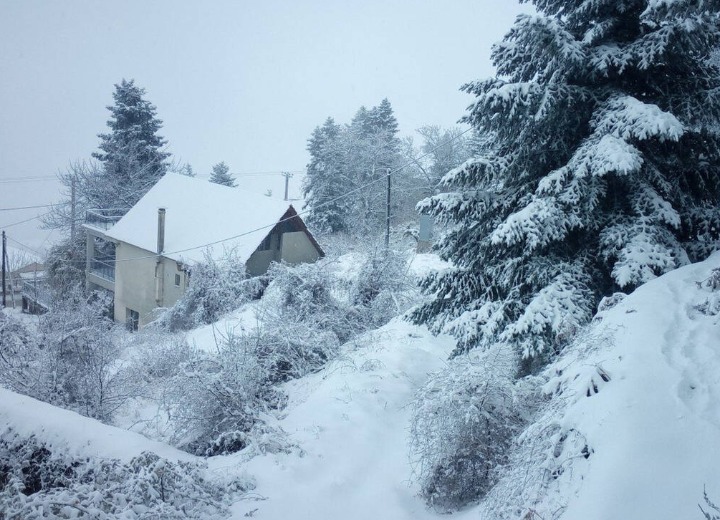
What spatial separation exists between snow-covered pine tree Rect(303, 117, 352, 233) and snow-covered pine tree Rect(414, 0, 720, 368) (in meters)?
26.9

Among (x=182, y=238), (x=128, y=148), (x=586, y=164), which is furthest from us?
(x=128, y=148)

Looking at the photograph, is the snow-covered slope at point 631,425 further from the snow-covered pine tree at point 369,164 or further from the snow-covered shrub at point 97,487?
the snow-covered pine tree at point 369,164

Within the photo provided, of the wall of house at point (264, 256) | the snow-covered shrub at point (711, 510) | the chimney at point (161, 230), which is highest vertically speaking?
the chimney at point (161, 230)

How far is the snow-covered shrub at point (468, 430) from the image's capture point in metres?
5.36

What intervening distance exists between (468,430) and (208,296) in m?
17.4

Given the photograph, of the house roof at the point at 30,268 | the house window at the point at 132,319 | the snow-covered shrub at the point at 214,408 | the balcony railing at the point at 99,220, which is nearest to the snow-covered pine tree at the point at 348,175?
the balcony railing at the point at 99,220

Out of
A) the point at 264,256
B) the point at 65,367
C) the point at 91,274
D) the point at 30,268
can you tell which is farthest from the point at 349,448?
the point at 30,268

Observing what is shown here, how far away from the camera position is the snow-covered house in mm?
24266

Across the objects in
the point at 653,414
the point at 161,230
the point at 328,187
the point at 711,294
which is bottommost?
the point at 653,414

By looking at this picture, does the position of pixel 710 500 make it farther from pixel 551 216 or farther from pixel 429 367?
pixel 429 367

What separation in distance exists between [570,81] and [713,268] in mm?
3327

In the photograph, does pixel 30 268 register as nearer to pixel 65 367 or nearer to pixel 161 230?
pixel 161 230

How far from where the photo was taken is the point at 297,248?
27.0 metres

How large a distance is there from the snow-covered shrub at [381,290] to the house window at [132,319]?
17.0 m
